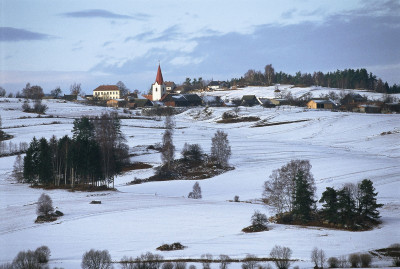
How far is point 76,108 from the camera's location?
139000 mm

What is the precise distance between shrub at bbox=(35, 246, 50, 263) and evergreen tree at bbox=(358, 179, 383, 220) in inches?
934

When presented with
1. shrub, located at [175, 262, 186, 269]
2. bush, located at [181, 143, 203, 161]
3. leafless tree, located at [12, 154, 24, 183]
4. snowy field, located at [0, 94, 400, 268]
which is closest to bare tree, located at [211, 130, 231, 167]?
snowy field, located at [0, 94, 400, 268]

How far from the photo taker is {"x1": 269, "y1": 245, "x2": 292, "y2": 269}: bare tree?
86.3ft

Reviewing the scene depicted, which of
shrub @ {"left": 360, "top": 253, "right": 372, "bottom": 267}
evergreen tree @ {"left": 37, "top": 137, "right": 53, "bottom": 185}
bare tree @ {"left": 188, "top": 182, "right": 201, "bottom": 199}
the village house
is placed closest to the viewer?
shrub @ {"left": 360, "top": 253, "right": 372, "bottom": 267}

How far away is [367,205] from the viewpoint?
38.5m

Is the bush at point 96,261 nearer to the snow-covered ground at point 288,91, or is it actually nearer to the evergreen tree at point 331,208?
the evergreen tree at point 331,208

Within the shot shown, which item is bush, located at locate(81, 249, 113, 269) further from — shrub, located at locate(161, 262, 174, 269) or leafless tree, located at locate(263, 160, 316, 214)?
leafless tree, located at locate(263, 160, 316, 214)

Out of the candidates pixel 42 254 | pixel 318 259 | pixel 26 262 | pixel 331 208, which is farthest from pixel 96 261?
pixel 331 208

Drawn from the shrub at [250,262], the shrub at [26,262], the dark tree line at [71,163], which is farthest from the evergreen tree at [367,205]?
the dark tree line at [71,163]

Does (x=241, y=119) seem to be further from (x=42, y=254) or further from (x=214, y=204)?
(x=42, y=254)

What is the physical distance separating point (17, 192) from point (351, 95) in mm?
123742

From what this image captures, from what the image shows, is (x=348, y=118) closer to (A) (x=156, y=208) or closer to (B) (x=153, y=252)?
(A) (x=156, y=208)

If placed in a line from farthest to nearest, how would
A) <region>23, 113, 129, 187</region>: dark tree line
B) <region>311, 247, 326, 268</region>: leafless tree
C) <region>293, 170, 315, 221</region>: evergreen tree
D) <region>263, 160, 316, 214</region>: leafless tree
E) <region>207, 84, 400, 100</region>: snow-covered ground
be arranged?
<region>207, 84, 400, 100</region>: snow-covered ground, <region>23, 113, 129, 187</region>: dark tree line, <region>263, 160, 316, 214</region>: leafless tree, <region>293, 170, 315, 221</region>: evergreen tree, <region>311, 247, 326, 268</region>: leafless tree

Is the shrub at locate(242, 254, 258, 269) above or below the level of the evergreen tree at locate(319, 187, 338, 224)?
below
